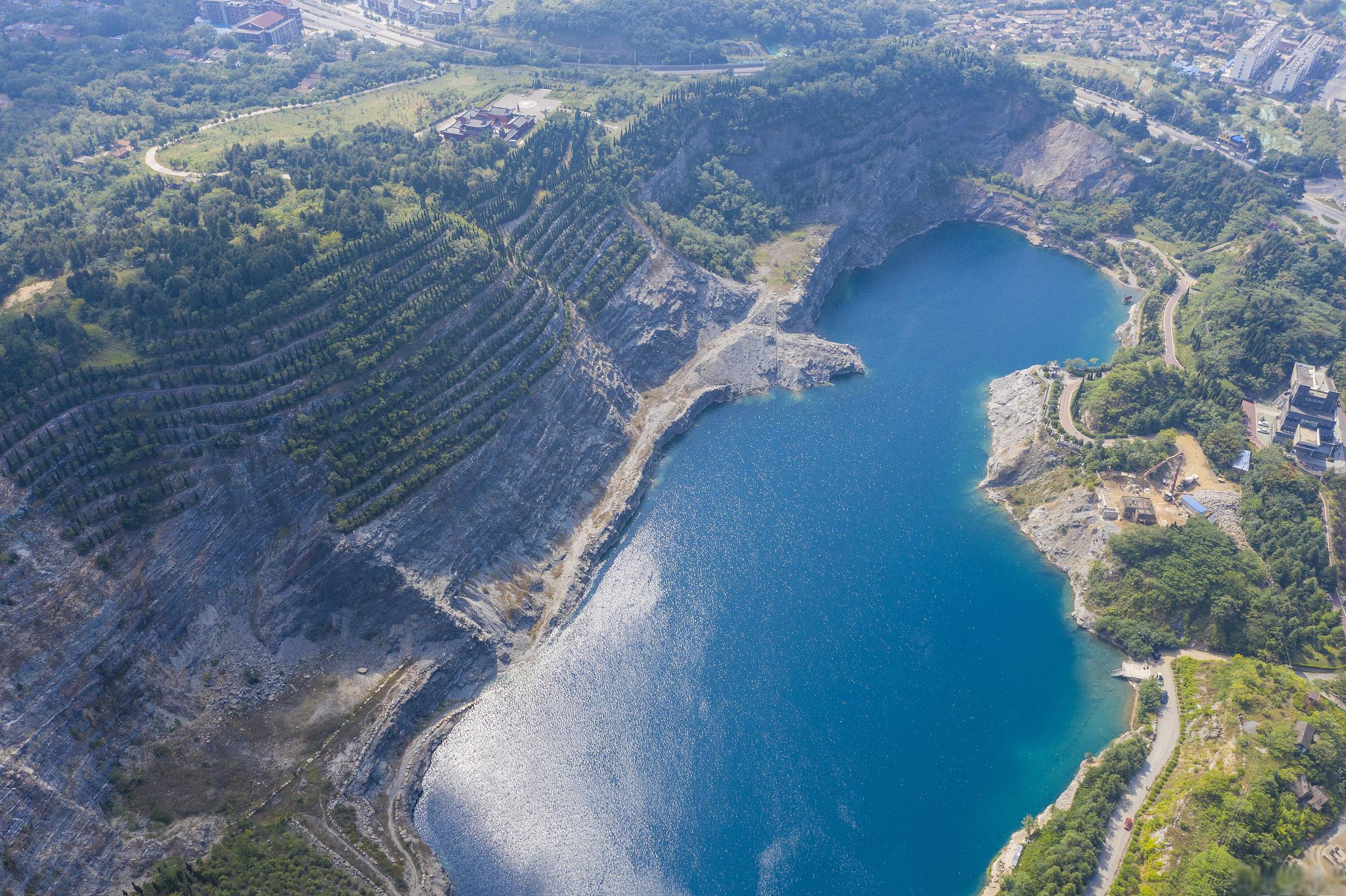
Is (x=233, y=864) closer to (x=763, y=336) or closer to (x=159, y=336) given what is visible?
(x=159, y=336)

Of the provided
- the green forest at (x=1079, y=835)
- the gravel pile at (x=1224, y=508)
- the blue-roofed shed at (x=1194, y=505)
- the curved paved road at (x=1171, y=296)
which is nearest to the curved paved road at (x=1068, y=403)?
the blue-roofed shed at (x=1194, y=505)

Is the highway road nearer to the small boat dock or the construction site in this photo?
the construction site

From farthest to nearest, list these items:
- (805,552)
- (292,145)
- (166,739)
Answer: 1. (292,145)
2. (805,552)
3. (166,739)

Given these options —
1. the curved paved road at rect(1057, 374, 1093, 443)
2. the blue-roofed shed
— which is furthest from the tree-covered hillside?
the blue-roofed shed

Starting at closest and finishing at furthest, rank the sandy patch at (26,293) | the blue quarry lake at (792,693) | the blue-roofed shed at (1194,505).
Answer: the blue quarry lake at (792,693) → the sandy patch at (26,293) → the blue-roofed shed at (1194,505)

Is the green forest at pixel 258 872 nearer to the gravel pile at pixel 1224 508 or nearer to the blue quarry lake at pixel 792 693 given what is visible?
the blue quarry lake at pixel 792 693

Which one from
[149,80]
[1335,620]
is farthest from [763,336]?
[149,80]
